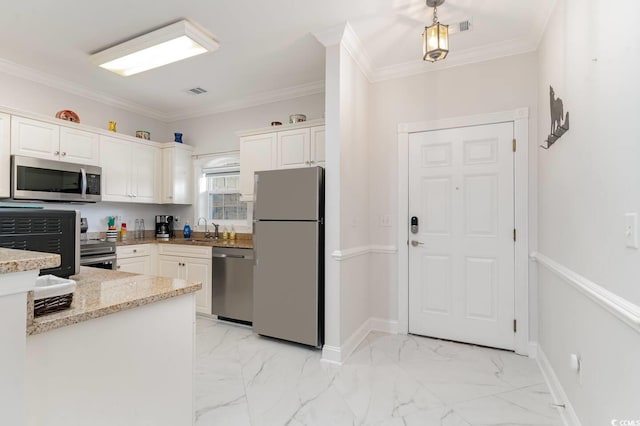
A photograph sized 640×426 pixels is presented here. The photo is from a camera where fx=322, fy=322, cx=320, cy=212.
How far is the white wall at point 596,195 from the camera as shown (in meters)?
1.17

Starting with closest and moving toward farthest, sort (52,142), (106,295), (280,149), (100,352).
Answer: (100,352)
(106,295)
(52,142)
(280,149)

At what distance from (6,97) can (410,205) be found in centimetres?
419

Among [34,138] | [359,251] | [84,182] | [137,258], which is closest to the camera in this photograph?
[359,251]

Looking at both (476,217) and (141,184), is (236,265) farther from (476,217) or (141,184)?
(476,217)

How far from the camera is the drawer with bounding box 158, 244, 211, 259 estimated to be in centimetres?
365

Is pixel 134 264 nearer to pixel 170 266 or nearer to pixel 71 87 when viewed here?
pixel 170 266

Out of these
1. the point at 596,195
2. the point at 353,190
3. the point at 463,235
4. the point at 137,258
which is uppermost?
the point at 353,190

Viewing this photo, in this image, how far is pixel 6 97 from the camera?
3.23m

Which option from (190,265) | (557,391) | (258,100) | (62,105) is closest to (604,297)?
(557,391)

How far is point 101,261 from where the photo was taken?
332 centimetres

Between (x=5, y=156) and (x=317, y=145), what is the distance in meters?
2.91

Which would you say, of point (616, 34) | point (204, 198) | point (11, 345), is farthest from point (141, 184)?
point (616, 34)

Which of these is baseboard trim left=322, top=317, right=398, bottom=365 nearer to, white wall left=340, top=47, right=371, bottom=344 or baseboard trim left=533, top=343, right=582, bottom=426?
white wall left=340, top=47, right=371, bottom=344

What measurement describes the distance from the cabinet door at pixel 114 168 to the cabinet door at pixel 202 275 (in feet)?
3.87
